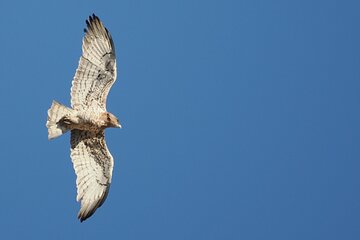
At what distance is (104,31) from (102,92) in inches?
33.5

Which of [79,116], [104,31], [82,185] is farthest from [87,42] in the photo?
[82,185]

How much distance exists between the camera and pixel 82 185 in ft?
40.6

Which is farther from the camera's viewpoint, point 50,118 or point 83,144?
point 83,144


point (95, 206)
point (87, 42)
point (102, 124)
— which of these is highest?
point (87, 42)

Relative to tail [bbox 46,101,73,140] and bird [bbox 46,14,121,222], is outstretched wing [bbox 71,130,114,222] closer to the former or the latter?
bird [bbox 46,14,121,222]

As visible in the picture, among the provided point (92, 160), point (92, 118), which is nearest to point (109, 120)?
point (92, 118)

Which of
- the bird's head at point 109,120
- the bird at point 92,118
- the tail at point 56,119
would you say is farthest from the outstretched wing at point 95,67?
the tail at point 56,119

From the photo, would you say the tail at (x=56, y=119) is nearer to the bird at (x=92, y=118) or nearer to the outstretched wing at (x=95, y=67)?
the bird at (x=92, y=118)

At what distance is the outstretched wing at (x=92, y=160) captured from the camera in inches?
489

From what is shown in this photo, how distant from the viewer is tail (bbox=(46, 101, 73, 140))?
1170 cm

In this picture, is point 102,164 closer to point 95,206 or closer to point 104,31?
point 95,206

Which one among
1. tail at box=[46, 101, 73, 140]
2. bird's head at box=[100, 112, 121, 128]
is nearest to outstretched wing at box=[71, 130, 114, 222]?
bird's head at box=[100, 112, 121, 128]

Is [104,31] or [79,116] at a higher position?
[104,31]

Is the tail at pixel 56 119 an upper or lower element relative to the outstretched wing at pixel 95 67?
lower
